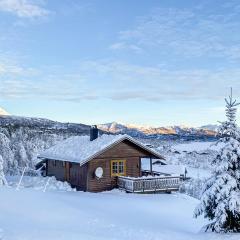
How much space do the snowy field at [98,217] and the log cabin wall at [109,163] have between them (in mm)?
2178

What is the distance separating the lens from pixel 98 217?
69.0ft

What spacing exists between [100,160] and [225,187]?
58.7 feet

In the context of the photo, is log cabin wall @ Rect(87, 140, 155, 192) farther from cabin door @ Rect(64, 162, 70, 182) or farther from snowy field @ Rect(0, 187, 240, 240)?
cabin door @ Rect(64, 162, 70, 182)

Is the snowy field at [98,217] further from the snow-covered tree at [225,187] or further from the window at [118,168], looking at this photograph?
the window at [118,168]

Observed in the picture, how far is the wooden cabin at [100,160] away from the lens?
33.7m

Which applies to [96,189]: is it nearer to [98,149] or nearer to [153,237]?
[98,149]

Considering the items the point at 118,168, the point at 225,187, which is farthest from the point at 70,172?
A: the point at 225,187

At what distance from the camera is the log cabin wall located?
33750 millimetres

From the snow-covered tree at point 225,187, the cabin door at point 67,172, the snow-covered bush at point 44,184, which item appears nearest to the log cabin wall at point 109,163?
the snow-covered bush at point 44,184

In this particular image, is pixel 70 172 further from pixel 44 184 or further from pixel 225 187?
pixel 225 187

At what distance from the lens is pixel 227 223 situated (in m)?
17.9

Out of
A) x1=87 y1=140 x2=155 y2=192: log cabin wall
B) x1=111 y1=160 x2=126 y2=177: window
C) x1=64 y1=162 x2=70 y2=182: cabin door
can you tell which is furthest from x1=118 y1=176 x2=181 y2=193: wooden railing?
x1=64 y1=162 x2=70 y2=182: cabin door

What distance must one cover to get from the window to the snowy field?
3.06m

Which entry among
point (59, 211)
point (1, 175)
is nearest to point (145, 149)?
point (1, 175)
